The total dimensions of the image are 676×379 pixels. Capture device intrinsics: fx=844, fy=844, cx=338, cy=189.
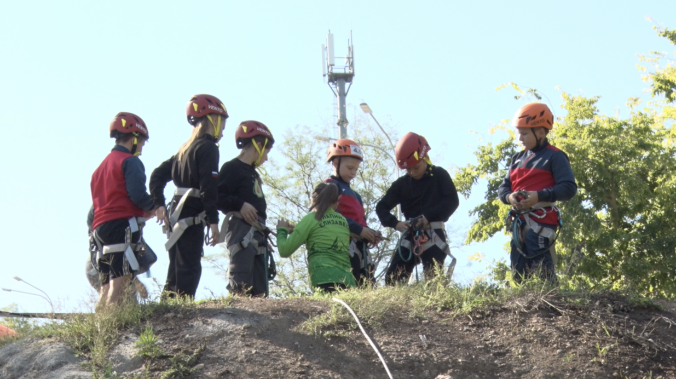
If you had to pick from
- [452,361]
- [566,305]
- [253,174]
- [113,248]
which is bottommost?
[452,361]

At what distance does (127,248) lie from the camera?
770 cm

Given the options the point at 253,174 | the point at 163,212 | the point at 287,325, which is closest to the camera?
the point at 287,325

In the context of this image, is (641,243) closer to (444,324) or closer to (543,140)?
(543,140)

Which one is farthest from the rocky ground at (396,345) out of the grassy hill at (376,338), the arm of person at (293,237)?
the arm of person at (293,237)

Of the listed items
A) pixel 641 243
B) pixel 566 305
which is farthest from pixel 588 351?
pixel 641 243

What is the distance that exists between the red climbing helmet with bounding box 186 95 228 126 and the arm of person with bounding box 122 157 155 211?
842 millimetres

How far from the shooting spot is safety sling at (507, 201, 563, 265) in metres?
8.22

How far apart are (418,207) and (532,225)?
Result: 1.58 m

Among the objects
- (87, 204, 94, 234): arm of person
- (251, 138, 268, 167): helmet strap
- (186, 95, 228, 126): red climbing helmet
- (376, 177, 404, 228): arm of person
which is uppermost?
(186, 95, 228, 126): red climbing helmet

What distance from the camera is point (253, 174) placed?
891cm

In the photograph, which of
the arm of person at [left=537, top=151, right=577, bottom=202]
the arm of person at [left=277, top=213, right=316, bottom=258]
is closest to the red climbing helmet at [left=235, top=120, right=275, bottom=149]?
the arm of person at [left=277, top=213, right=316, bottom=258]

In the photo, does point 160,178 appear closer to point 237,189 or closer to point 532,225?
point 237,189

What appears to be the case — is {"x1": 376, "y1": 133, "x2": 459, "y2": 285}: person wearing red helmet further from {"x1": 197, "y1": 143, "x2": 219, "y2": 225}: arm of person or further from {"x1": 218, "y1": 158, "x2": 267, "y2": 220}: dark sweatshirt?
{"x1": 197, "y1": 143, "x2": 219, "y2": 225}: arm of person

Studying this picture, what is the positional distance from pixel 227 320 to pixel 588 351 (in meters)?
2.86
